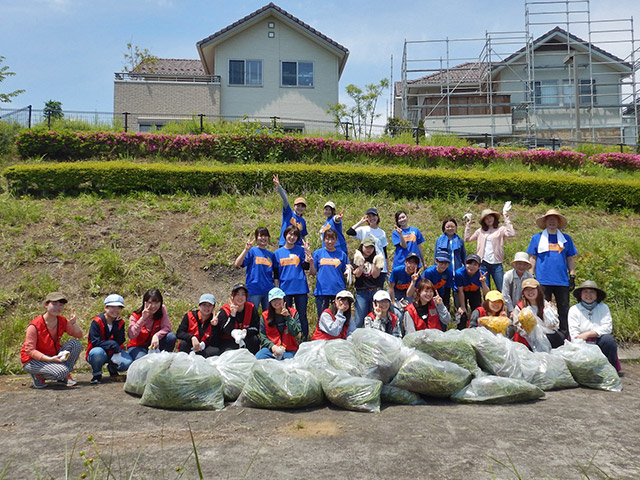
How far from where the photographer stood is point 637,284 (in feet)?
25.3

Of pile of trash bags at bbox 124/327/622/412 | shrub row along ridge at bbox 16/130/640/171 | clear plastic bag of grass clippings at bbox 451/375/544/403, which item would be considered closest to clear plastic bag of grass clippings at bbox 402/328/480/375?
pile of trash bags at bbox 124/327/622/412

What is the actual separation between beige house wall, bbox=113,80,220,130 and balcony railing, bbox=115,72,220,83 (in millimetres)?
383

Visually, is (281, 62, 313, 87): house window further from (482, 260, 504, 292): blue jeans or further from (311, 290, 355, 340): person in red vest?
(311, 290, 355, 340): person in red vest

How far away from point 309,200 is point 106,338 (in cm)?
630

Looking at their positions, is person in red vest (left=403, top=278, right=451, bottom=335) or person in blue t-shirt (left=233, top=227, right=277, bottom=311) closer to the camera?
person in red vest (left=403, top=278, right=451, bottom=335)

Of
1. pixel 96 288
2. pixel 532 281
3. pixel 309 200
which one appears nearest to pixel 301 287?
pixel 532 281

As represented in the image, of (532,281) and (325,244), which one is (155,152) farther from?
(532,281)

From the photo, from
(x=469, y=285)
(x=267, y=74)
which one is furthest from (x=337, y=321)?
(x=267, y=74)

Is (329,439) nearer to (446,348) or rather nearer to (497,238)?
(446,348)

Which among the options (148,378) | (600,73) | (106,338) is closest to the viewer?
(148,378)

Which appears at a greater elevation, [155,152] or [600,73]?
[600,73]

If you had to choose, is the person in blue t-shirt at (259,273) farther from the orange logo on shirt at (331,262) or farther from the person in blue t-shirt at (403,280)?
the person in blue t-shirt at (403,280)

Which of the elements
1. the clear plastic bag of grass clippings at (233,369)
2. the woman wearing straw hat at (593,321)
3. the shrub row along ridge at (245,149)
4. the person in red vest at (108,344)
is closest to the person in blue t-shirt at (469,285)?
the woman wearing straw hat at (593,321)

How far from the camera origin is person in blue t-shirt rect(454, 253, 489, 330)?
6289 millimetres
